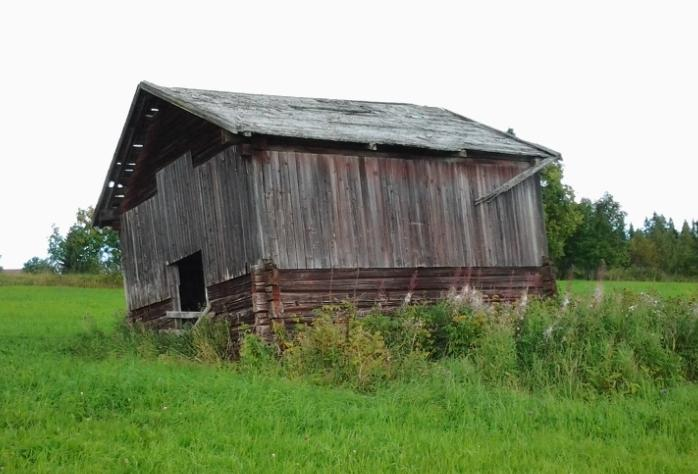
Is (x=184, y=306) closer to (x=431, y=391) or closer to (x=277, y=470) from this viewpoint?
(x=431, y=391)

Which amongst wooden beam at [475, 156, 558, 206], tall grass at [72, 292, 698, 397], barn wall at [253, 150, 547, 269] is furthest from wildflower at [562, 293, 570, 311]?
wooden beam at [475, 156, 558, 206]

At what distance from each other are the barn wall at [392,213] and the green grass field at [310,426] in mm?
4051

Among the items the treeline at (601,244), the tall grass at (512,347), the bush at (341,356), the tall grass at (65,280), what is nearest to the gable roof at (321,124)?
the tall grass at (512,347)

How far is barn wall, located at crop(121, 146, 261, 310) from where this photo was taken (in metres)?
15.5

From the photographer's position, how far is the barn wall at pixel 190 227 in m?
15.5

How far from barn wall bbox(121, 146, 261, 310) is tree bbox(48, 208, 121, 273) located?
5180 centimetres

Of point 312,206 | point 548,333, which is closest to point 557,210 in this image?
point 312,206

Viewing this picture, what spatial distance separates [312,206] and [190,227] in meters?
3.05

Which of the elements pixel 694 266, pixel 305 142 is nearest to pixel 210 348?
pixel 305 142

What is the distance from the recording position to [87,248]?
256 ft

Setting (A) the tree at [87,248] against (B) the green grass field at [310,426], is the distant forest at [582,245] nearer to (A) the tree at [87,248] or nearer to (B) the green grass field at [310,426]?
(A) the tree at [87,248]

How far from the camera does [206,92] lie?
711 inches

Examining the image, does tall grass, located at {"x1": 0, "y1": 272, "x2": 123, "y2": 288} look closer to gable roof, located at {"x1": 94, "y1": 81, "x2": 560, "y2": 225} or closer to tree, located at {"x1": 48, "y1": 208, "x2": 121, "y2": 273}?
tree, located at {"x1": 48, "y1": 208, "x2": 121, "y2": 273}

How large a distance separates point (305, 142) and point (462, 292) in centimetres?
414
